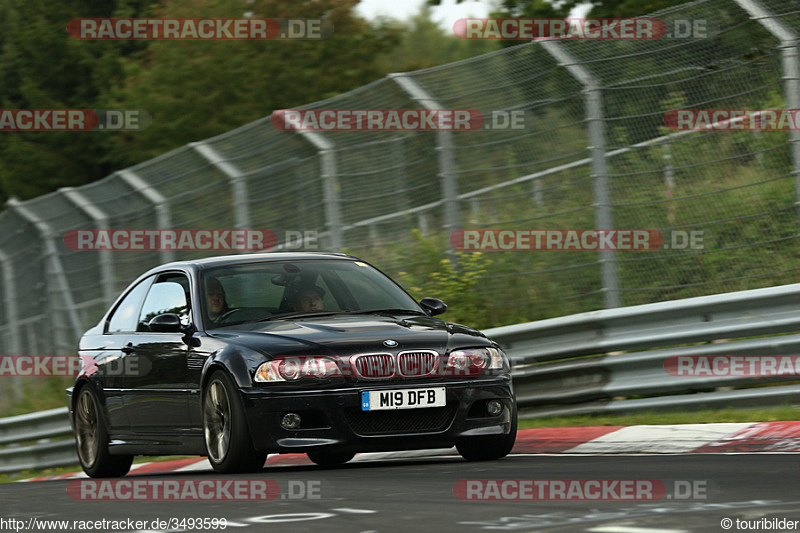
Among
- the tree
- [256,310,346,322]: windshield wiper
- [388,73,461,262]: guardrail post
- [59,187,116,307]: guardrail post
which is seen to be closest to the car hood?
[256,310,346,322]: windshield wiper

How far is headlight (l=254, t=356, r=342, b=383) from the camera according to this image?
328 inches

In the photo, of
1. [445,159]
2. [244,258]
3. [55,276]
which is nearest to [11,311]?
[55,276]

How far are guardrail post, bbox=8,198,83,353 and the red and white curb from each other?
8662mm

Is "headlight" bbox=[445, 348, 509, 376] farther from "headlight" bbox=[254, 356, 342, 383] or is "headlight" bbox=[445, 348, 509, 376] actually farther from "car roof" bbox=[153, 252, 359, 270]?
"car roof" bbox=[153, 252, 359, 270]

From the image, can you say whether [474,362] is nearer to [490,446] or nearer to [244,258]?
[490,446]

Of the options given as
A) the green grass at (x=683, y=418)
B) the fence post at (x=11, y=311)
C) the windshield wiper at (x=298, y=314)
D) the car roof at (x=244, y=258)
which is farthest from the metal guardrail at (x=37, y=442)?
the windshield wiper at (x=298, y=314)

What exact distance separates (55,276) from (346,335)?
10.9 meters

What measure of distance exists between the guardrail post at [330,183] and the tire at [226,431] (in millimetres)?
5524

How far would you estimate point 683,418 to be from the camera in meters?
9.97

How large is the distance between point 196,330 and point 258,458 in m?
1.17

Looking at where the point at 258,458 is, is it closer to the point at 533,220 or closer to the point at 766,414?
the point at 766,414

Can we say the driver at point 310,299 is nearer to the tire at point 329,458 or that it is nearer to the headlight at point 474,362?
the tire at point 329,458

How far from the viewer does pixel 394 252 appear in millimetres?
14453

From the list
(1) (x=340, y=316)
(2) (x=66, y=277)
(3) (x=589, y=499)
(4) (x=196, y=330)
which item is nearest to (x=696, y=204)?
(1) (x=340, y=316)
